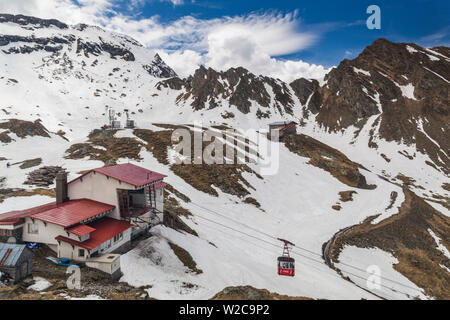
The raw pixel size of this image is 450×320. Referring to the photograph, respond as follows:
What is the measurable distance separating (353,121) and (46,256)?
131727 millimetres

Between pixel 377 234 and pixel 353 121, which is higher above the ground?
pixel 353 121

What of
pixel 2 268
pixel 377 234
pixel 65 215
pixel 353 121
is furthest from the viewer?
pixel 353 121

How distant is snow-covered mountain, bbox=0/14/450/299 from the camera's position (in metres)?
26.3

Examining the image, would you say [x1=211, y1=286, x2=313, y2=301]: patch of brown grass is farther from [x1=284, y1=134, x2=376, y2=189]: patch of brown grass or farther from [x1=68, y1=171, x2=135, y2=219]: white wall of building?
[x1=284, y1=134, x2=376, y2=189]: patch of brown grass

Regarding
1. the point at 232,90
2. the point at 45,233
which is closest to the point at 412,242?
the point at 45,233

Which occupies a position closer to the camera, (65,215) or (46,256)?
(46,256)

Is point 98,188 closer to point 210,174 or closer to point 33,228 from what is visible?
point 33,228

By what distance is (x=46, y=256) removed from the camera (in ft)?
59.1

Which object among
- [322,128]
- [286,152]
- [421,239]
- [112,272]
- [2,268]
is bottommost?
[421,239]

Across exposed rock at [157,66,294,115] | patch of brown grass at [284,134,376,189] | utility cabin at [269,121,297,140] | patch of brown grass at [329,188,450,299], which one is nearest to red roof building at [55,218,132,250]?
patch of brown grass at [329,188,450,299]

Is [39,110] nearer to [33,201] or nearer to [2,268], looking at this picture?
[33,201]

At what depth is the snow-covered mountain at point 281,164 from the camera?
86.3 ft

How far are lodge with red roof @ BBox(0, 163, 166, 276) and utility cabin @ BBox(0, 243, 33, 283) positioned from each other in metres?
2.84
